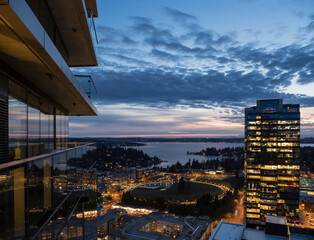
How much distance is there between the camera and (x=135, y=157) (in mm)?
113812

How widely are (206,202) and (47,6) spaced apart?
3282 centimetres

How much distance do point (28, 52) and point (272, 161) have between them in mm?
33561

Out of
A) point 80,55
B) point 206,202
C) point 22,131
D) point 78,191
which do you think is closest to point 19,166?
point 22,131

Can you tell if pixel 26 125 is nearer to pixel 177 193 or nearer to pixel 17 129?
pixel 17 129

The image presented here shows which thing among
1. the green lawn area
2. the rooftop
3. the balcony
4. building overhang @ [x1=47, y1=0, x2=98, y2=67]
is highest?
building overhang @ [x1=47, y1=0, x2=98, y2=67]

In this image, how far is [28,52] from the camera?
2.65m

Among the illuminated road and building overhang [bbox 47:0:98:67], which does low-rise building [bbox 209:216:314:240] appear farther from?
building overhang [bbox 47:0:98:67]

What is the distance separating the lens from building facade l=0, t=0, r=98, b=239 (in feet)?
5.81

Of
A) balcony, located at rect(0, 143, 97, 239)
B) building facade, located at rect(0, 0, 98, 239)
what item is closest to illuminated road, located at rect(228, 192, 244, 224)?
building facade, located at rect(0, 0, 98, 239)

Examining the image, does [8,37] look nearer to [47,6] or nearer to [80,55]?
[47,6]

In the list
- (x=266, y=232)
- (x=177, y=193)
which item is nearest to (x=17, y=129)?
(x=266, y=232)

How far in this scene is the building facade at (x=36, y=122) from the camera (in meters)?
1.77

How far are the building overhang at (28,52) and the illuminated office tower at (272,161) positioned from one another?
30.7 m

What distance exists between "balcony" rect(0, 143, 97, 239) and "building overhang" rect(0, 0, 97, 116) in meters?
1.08
